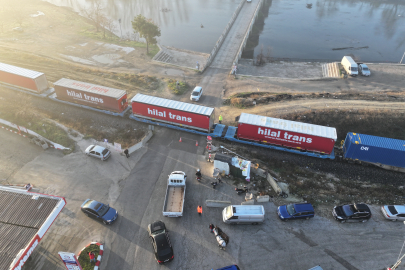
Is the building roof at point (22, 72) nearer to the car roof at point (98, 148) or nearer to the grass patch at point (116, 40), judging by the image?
the car roof at point (98, 148)

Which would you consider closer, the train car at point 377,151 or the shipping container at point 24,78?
the train car at point 377,151

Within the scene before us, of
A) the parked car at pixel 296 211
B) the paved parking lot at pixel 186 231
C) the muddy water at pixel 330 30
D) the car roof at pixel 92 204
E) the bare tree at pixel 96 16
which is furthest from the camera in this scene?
the muddy water at pixel 330 30

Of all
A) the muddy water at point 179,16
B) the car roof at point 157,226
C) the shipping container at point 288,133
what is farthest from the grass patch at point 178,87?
the muddy water at point 179,16

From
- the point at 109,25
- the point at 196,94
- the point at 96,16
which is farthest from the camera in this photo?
the point at 96,16

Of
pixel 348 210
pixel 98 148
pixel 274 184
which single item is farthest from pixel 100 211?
pixel 348 210

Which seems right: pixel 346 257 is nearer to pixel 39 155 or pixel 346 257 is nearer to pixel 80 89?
pixel 39 155

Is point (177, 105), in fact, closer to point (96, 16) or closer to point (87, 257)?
point (87, 257)
